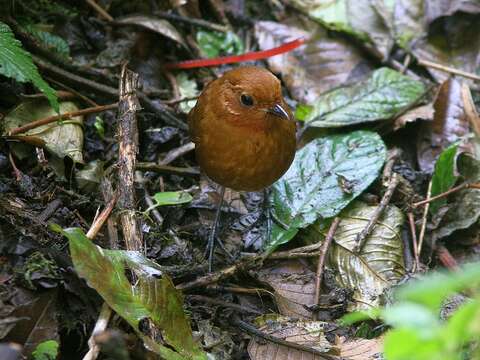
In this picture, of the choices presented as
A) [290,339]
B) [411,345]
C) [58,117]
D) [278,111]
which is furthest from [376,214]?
[411,345]

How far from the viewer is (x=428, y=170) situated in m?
4.35

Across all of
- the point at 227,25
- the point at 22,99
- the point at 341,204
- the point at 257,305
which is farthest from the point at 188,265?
the point at 227,25

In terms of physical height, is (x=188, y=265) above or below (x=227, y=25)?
below

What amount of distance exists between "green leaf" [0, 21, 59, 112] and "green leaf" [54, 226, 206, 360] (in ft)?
2.80

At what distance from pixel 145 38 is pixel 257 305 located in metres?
2.28

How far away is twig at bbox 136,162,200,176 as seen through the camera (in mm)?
3815

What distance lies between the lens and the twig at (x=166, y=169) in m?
3.81

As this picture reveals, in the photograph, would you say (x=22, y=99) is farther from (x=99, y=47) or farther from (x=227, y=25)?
(x=227, y=25)

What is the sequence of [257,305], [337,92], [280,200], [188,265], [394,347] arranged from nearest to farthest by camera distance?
[394,347], [188,265], [257,305], [280,200], [337,92]

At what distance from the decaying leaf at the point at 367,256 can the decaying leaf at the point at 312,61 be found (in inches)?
51.6

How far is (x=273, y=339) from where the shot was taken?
2.94 metres

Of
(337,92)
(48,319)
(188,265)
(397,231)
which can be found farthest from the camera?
(337,92)

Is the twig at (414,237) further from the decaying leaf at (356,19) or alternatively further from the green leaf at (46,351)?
the green leaf at (46,351)

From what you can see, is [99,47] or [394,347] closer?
Answer: [394,347]
